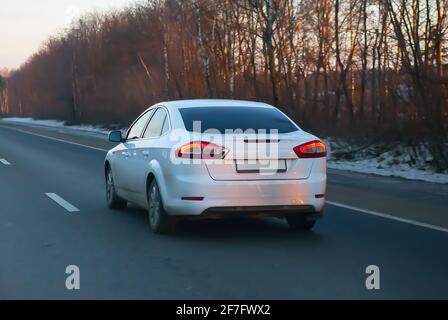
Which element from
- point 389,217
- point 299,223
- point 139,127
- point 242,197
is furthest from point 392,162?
point 242,197

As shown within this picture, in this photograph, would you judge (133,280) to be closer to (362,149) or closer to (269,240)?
(269,240)

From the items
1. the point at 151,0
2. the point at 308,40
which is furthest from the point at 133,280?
the point at 151,0

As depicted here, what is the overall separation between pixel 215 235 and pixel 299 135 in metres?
1.48

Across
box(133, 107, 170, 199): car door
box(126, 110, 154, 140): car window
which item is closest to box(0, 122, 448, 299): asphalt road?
box(133, 107, 170, 199): car door

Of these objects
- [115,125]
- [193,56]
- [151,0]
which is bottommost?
[115,125]

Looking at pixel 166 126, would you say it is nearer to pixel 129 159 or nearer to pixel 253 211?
pixel 129 159

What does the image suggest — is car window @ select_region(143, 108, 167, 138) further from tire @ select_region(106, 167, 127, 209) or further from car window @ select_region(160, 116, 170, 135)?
tire @ select_region(106, 167, 127, 209)

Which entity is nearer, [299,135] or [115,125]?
[299,135]

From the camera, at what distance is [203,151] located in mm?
7141

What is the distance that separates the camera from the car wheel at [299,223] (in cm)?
802

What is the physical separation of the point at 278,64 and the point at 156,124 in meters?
26.2
